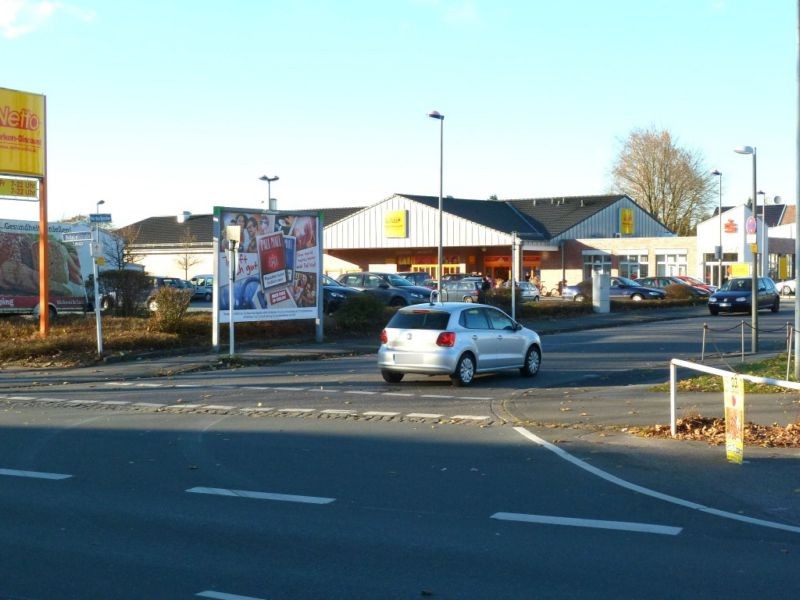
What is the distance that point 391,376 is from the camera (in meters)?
19.5

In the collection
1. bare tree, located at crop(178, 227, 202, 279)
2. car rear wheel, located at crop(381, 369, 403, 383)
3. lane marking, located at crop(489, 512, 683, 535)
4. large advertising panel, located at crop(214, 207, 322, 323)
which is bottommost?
lane marking, located at crop(489, 512, 683, 535)

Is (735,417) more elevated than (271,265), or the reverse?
(271,265)

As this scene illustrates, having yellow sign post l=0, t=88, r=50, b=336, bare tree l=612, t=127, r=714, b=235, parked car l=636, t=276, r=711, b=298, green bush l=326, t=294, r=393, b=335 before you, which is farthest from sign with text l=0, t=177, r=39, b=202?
bare tree l=612, t=127, r=714, b=235

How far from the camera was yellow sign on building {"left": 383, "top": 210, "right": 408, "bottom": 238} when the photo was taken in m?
75.9

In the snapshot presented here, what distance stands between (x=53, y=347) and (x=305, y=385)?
843 centimetres

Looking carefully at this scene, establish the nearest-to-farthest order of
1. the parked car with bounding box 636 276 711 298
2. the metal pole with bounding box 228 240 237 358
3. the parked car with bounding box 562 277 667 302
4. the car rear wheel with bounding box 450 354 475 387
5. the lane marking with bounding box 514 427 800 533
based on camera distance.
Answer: the lane marking with bounding box 514 427 800 533
the car rear wheel with bounding box 450 354 475 387
the metal pole with bounding box 228 240 237 358
the parked car with bounding box 562 277 667 302
the parked car with bounding box 636 276 711 298

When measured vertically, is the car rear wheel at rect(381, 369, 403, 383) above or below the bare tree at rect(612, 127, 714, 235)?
below

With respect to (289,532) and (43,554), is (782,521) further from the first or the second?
(43,554)

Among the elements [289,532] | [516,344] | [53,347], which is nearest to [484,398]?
[516,344]

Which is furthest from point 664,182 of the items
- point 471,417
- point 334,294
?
point 471,417

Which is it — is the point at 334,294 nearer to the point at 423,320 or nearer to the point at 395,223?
the point at 423,320

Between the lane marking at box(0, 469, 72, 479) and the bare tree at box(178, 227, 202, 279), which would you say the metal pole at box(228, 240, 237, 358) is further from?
the bare tree at box(178, 227, 202, 279)

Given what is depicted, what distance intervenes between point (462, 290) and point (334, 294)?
27.8 ft

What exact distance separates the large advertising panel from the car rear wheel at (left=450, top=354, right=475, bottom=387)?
27.5 ft
